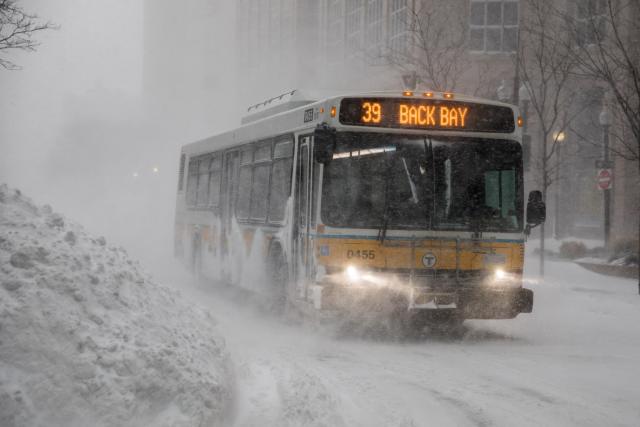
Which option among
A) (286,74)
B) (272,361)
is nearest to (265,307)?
(272,361)

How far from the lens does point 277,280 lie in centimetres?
1264

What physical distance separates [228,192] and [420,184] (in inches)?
213

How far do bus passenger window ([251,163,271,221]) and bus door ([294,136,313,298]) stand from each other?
5.00ft

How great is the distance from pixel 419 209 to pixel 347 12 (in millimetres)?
39423

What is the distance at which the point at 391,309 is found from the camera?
1063 centimetres

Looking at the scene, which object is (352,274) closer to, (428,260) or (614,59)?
(428,260)

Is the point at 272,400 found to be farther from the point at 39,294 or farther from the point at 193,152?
the point at 193,152

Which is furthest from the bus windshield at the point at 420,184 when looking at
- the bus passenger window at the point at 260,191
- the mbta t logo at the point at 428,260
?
the bus passenger window at the point at 260,191

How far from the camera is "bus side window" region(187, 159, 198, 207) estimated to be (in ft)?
60.1

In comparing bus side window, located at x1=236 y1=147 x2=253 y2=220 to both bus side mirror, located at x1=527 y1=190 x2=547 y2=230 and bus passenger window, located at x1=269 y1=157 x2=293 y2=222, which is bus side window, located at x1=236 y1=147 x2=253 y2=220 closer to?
bus passenger window, located at x1=269 y1=157 x2=293 y2=222

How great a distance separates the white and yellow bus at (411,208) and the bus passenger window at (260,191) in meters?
1.48

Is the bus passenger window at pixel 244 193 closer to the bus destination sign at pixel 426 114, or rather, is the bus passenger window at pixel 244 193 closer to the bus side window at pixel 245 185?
the bus side window at pixel 245 185

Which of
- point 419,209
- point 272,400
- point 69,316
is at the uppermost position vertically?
point 419,209

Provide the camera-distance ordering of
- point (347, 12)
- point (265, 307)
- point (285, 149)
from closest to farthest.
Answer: point (285, 149) → point (265, 307) → point (347, 12)
